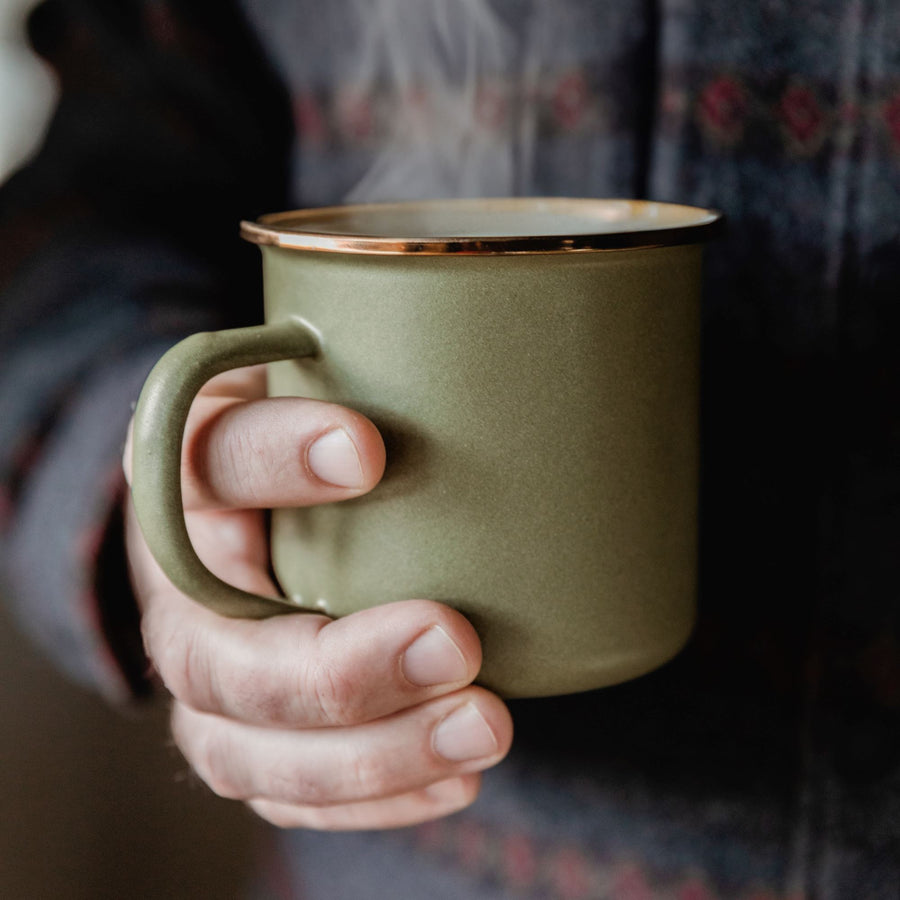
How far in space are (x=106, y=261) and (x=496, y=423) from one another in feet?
1.64

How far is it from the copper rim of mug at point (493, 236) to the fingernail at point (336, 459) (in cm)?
8

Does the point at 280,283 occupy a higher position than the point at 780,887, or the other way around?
the point at 280,283

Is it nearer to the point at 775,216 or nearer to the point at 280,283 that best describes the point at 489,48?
the point at 775,216

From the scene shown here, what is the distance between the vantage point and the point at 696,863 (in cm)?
70

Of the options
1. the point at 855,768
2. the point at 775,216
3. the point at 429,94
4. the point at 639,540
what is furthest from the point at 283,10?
the point at 855,768

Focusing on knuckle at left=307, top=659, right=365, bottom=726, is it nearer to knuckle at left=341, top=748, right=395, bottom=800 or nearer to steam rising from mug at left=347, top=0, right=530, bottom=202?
knuckle at left=341, top=748, right=395, bottom=800

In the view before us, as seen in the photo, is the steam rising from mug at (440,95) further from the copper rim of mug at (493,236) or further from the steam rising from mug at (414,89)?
the copper rim of mug at (493,236)

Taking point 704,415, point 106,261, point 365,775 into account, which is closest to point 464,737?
point 365,775

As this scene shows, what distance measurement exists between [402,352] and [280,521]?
131 mm

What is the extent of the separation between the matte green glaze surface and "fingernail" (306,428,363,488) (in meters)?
0.02

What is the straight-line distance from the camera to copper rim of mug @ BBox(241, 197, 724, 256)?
355 millimetres

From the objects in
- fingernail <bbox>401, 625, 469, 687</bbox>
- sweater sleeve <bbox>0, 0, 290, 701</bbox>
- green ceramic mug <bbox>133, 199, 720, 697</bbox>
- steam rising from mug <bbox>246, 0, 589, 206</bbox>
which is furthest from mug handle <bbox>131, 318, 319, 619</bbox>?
steam rising from mug <bbox>246, 0, 589, 206</bbox>

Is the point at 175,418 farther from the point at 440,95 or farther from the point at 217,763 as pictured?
the point at 440,95

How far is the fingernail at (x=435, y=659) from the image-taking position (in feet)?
1.30
